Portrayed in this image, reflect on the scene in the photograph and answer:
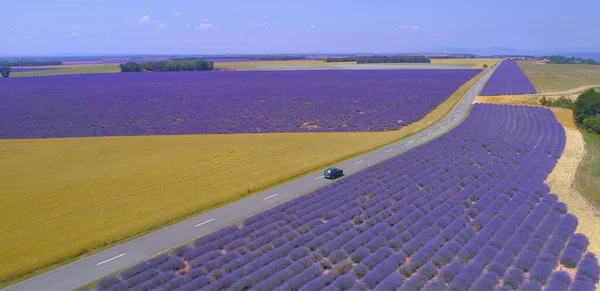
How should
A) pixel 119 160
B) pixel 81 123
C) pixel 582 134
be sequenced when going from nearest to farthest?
pixel 119 160, pixel 582 134, pixel 81 123

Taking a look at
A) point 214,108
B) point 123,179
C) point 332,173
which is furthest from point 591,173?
point 214,108

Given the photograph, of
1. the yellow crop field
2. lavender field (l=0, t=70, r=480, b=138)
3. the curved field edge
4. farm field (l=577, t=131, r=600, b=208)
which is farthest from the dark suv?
lavender field (l=0, t=70, r=480, b=138)

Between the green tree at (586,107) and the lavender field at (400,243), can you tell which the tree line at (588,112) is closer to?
the green tree at (586,107)

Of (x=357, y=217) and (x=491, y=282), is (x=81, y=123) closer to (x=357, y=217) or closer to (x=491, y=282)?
(x=357, y=217)

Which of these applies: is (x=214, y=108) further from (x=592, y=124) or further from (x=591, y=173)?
(x=591, y=173)

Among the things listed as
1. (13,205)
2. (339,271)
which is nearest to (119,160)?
(13,205)
